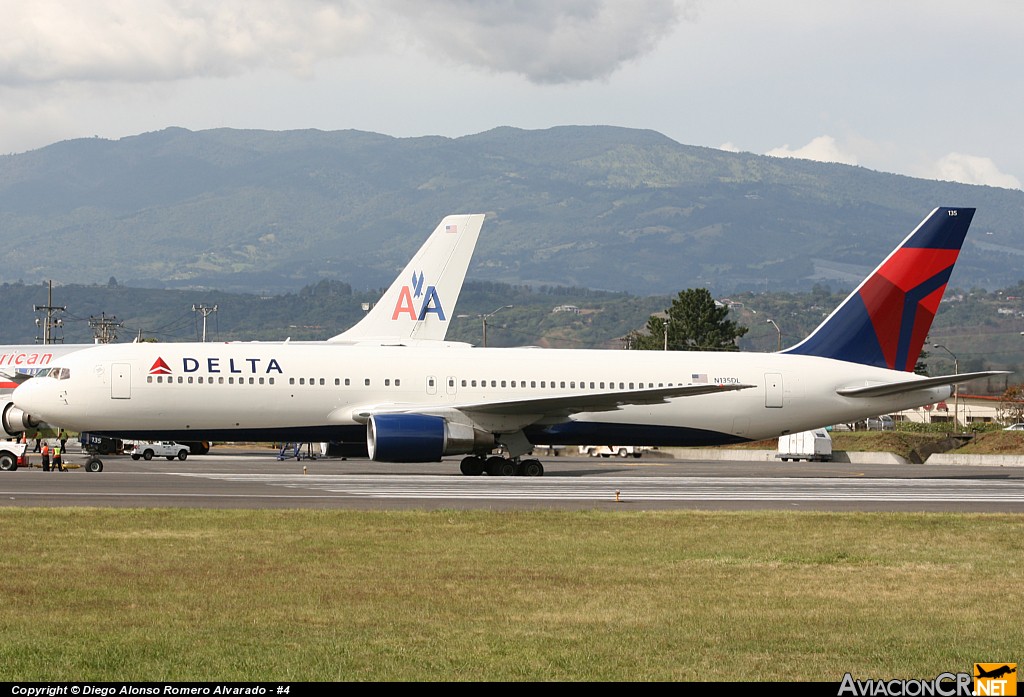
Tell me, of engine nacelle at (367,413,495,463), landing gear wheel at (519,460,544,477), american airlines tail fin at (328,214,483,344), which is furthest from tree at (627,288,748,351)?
engine nacelle at (367,413,495,463)

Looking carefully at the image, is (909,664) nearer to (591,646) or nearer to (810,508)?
(591,646)

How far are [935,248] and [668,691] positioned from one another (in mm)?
33628

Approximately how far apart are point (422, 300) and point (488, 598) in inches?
1761

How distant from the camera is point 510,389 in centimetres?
3916

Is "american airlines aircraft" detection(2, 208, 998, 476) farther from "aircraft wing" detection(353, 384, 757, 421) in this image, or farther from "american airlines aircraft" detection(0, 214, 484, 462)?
"american airlines aircraft" detection(0, 214, 484, 462)

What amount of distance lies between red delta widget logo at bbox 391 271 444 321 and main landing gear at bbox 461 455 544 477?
19.8 metres

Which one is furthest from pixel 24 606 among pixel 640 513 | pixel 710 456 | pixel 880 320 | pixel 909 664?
pixel 710 456

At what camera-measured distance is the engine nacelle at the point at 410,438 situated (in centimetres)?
3566

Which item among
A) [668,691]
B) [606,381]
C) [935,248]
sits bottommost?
[668,691]

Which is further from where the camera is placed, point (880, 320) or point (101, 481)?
point (880, 320)

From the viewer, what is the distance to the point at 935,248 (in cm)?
4088

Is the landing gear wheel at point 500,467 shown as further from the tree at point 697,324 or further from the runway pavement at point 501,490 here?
the tree at point 697,324

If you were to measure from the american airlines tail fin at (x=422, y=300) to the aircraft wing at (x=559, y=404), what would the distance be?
1991cm

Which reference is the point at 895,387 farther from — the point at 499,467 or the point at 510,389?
the point at 499,467
